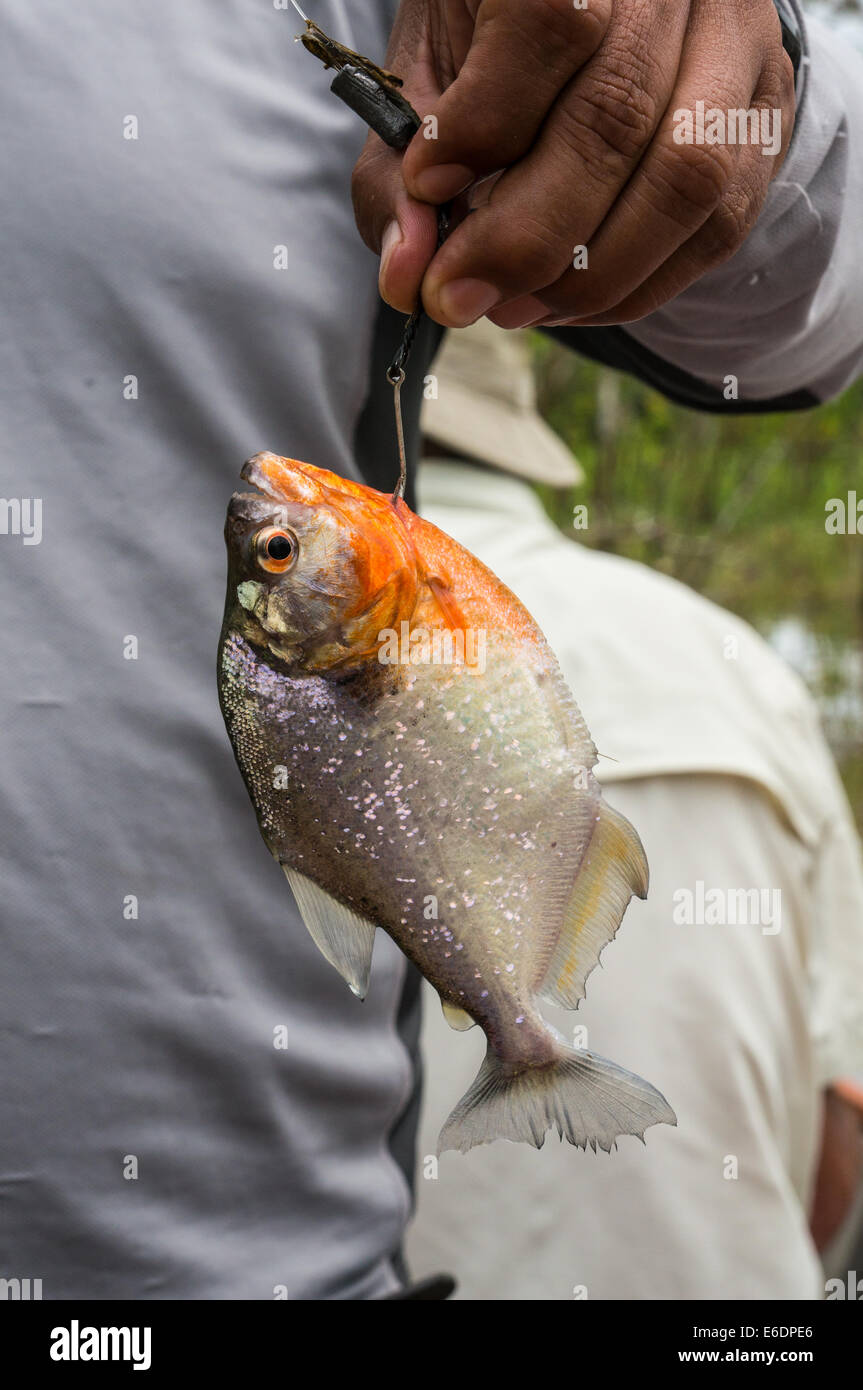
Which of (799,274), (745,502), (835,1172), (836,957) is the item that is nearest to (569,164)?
(799,274)

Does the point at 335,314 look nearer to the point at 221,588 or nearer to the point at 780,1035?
the point at 221,588

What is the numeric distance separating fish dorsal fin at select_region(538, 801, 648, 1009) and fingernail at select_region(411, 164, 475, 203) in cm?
43

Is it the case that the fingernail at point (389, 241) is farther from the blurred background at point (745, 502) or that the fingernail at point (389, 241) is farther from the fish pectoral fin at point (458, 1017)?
the blurred background at point (745, 502)

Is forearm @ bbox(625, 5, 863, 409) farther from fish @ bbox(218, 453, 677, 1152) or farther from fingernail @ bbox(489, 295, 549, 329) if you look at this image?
fish @ bbox(218, 453, 677, 1152)

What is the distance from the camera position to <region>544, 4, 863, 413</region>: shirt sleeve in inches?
45.7

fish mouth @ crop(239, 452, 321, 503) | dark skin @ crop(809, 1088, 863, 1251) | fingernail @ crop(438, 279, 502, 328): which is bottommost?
dark skin @ crop(809, 1088, 863, 1251)

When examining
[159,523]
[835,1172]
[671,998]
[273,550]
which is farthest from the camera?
[835,1172]

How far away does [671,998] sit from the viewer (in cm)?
256

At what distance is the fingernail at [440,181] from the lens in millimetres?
880

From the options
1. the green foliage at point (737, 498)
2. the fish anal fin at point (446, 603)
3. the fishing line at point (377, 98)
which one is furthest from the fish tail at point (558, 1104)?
the green foliage at point (737, 498)

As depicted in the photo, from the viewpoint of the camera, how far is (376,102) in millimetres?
899

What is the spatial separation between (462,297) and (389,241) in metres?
0.08

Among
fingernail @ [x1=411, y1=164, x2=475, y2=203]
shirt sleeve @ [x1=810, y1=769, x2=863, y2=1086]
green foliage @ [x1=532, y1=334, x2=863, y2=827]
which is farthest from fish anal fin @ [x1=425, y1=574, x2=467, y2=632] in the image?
green foliage @ [x1=532, y1=334, x2=863, y2=827]

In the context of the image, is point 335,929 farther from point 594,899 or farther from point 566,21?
point 566,21
